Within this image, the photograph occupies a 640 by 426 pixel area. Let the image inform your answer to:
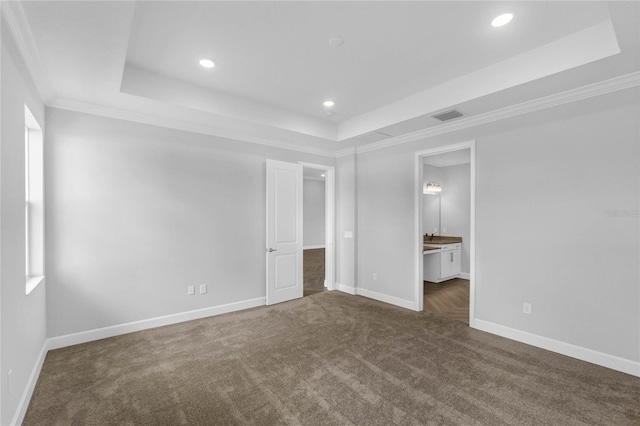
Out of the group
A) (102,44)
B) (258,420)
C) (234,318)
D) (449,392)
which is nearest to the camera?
(258,420)

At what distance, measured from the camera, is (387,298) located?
16.1ft

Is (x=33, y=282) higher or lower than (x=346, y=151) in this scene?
lower

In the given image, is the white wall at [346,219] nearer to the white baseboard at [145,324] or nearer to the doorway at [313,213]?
the white baseboard at [145,324]

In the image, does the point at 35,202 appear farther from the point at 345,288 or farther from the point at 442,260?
the point at 442,260

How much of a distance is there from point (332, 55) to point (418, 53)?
812 millimetres

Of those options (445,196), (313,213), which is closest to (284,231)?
(445,196)

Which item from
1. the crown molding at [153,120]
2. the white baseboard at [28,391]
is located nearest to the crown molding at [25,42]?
the crown molding at [153,120]

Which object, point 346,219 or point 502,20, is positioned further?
point 346,219

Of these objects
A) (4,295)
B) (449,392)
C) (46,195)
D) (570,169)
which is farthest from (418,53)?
(46,195)

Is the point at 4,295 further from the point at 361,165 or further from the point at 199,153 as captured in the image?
the point at 361,165

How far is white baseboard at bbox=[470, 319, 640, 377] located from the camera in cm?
272

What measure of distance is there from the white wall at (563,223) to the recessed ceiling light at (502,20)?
4.49 ft

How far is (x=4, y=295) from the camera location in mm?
1814

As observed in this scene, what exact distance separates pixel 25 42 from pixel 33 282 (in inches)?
79.2
